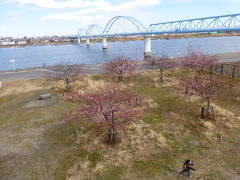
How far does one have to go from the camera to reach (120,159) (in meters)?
11.8

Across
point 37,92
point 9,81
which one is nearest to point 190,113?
point 37,92

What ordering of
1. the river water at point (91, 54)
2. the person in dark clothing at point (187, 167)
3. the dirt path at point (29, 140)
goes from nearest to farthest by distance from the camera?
1. the person in dark clothing at point (187, 167)
2. the dirt path at point (29, 140)
3. the river water at point (91, 54)

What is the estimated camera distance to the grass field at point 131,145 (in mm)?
10961

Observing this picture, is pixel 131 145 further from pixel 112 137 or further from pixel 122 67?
pixel 122 67

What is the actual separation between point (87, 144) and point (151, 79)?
19850 mm

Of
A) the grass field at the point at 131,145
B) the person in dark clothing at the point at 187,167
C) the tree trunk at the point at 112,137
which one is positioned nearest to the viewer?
the person in dark clothing at the point at 187,167

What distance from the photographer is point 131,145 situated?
523 inches

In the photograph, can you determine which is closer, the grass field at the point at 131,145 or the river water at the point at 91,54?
the grass field at the point at 131,145

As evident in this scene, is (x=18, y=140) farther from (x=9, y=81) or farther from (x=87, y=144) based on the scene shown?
(x=9, y=81)

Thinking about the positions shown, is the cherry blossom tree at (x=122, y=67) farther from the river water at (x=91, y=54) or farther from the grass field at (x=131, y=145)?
the river water at (x=91, y=54)

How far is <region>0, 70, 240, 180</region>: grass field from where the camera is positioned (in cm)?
1096

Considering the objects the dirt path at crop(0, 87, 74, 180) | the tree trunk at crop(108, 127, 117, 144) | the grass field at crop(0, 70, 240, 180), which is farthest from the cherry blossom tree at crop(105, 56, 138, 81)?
the tree trunk at crop(108, 127, 117, 144)

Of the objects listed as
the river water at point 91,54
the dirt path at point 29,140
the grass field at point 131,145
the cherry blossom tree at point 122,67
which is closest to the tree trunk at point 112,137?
the grass field at point 131,145

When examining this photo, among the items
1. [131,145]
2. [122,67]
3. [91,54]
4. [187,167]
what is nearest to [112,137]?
[131,145]
